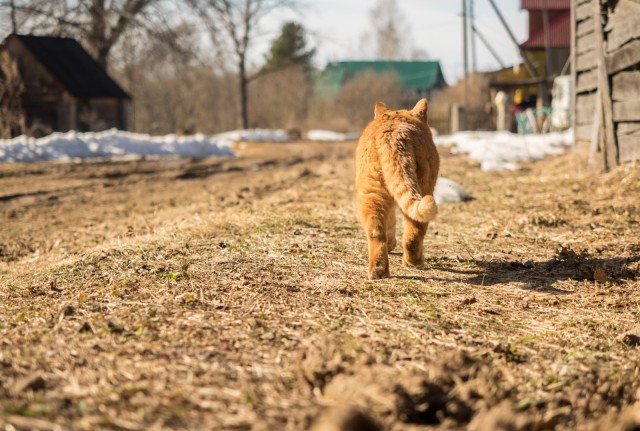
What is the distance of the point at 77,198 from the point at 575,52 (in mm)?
9378

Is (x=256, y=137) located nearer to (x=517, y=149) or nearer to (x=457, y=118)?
(x=457, y=118)

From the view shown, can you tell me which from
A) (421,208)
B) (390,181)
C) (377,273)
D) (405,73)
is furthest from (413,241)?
(405,73)

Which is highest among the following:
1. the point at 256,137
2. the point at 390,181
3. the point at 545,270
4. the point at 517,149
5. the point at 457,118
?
the point at 457,118

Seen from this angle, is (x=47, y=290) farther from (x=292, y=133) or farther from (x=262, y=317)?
(x=292, y=133)

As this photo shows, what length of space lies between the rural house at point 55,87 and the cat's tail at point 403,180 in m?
27.3

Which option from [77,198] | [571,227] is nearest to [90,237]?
[77,198]

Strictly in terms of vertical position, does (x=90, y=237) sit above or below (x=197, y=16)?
below

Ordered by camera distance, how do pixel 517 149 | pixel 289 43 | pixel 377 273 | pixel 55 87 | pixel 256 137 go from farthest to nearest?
1. pixel 289 43
2. pixel 256 137
3. pixel 55 87
4. pixel 517 149
5. pixel 377 273

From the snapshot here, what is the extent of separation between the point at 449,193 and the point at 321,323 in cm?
554

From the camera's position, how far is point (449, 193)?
8852 mm

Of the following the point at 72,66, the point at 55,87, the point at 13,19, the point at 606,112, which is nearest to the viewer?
the point at 606,112

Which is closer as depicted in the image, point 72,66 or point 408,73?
point 72,66

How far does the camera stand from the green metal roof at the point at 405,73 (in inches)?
A: 2527

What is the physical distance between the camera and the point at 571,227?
22.6 feet
